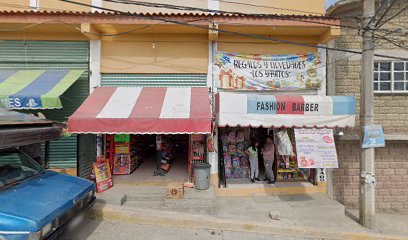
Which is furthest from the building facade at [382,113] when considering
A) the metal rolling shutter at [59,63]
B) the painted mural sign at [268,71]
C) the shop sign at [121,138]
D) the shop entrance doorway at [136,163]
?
the metal rolling shutter at [59,63]

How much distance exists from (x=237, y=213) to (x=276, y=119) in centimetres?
275

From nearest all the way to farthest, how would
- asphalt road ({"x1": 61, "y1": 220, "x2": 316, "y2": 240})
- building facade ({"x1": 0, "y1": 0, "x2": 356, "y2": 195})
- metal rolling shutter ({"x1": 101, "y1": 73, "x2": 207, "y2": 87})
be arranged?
asphalt road ({"x1": 61, "y1": 220, "x2": 316, "y2": 240}) → building facade ({"x1": 0, "y1": 0, "x2": 356, "y2": 195}) → metal rolling shutter ({"x1": 101, "y1": 73, "x2": 207, "y2": 87})

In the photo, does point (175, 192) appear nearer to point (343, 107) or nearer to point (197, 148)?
point (197, 148)

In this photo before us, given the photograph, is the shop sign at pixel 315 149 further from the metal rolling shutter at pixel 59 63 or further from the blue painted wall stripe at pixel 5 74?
the blue painted wall stripe at pixel 5 74

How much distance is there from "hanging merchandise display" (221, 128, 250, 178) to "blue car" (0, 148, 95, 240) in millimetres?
4562

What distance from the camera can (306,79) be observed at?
8.02m

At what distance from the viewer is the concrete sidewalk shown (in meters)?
5.41

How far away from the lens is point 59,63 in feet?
25.8

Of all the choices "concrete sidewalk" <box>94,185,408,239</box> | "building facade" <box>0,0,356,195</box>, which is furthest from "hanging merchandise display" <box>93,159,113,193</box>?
"building facade" <box>0,0,356,195</box>

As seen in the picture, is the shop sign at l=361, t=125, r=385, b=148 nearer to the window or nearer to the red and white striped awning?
the window

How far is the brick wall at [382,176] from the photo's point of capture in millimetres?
8430

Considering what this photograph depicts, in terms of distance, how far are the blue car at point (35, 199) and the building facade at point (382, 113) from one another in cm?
791

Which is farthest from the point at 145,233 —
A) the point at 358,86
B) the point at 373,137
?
the point at 358,86

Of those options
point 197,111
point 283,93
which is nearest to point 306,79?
point 283,93
